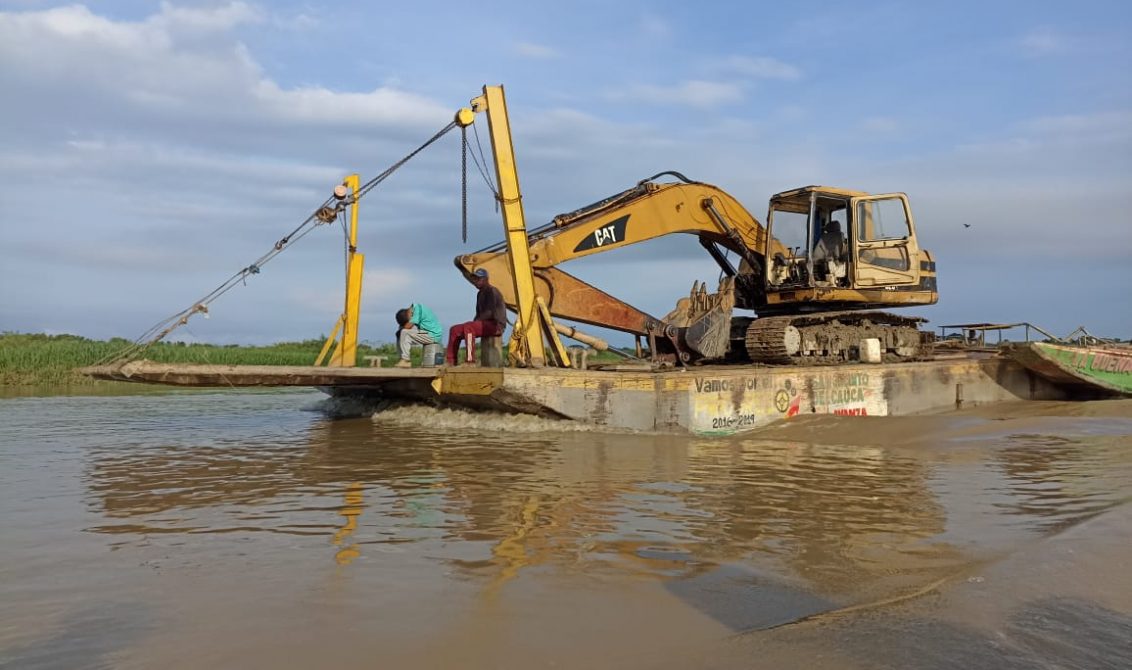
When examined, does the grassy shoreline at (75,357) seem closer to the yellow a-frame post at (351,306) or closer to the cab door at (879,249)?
the yellow a-frame post at (351,306)

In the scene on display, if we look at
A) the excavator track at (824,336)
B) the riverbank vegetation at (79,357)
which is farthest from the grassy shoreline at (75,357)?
the excavator track at (824,336)

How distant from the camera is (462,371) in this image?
34.3 ft

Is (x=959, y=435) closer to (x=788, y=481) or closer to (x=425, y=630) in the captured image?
(x=788, y=481)

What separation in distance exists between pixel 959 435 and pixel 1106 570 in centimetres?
655

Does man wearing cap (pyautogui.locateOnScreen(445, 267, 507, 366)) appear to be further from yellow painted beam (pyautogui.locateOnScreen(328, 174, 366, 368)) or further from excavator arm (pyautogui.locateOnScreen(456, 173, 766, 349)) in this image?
yellow painted beam (pyautogui.locateOnScreen(328, 174, 366, 368))

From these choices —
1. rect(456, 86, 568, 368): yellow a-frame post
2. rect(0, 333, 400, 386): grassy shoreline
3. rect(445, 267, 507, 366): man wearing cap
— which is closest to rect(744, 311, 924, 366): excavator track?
rect(456, 86, 568, 368): yellow a-frame post

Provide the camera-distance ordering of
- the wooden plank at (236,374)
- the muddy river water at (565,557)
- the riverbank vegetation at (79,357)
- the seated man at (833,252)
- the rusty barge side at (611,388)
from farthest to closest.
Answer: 1. the riverbank vegetation at (79,357)
2. the seated man at (833,252)
3. the rusty barge side at (611,388)
4. the wooden plank at (236,374)
5. the muddy river water at (565,557)

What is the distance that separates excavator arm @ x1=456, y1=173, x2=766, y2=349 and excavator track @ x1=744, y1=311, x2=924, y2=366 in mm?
1368

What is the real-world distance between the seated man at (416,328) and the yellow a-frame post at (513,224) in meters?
1.75

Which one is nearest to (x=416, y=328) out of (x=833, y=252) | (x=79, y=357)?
(x=833, y=252)

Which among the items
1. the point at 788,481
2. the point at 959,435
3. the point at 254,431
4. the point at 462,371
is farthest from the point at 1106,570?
the point at 254,431

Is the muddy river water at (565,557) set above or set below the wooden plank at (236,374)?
below

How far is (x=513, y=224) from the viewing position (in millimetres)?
11109

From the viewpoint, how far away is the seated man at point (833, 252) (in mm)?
13664
